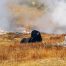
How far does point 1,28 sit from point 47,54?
90.0m

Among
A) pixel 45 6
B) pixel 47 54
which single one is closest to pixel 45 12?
pixel 45 6

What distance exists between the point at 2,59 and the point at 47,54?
6.84m

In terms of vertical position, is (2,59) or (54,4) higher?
(54,4)

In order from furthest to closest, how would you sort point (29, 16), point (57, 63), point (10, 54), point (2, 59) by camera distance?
point (29, 16) → point (10, 54) → point (2, 59) → point (57, 63)

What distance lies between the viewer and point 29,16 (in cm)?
14250

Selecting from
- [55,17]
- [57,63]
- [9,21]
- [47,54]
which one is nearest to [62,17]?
[55,17]

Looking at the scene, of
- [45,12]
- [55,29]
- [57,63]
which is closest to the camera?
[57,63]

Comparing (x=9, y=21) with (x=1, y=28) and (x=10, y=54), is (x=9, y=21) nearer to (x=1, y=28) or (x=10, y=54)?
(x=1, y=28)

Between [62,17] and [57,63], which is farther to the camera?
[62,17]

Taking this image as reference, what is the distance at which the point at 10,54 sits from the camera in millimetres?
41312

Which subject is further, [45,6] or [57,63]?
[45,6]

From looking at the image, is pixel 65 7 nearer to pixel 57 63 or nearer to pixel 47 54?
pixel 47 54

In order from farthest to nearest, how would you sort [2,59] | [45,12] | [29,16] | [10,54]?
1. [29,16]
2. [45,12]
3. [10,54]
4. [2,59]

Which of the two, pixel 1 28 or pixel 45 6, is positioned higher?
pixel 45 6
